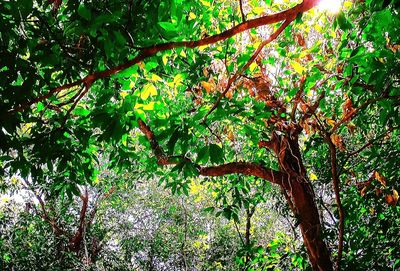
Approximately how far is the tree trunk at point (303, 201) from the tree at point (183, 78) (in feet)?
0.04

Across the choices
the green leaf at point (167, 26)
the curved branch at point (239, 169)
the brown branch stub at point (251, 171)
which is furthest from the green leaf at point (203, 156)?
the brown branch stub at point (251, 171)

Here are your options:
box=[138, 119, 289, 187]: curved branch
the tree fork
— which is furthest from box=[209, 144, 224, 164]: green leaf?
box=[138, 119, 289, 187]: curved branch

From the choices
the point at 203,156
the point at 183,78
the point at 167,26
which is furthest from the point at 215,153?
the point at 183,78

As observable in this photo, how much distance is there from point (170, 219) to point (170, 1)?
338 inches

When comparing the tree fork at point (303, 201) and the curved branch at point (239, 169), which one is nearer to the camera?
the tree fork at point (303, 201)

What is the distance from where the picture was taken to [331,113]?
10.5ft

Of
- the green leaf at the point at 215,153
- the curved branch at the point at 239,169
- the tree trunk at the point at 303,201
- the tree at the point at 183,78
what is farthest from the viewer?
the curved branch at the point at 239,169

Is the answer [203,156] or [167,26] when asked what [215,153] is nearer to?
[203,156]

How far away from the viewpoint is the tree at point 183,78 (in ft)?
4.87

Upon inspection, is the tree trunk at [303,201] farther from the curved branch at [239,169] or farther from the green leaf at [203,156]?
the green leaf at [203,156]

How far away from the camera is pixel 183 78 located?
2541mm

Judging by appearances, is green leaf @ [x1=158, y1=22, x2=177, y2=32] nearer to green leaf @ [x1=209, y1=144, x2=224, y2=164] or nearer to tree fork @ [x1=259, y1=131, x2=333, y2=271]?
green leaf @ [x1=209, y1=144, x2=224, y2=164]

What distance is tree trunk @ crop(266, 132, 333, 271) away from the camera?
289 centimetres

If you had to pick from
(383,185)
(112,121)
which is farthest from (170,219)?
(112,121)
